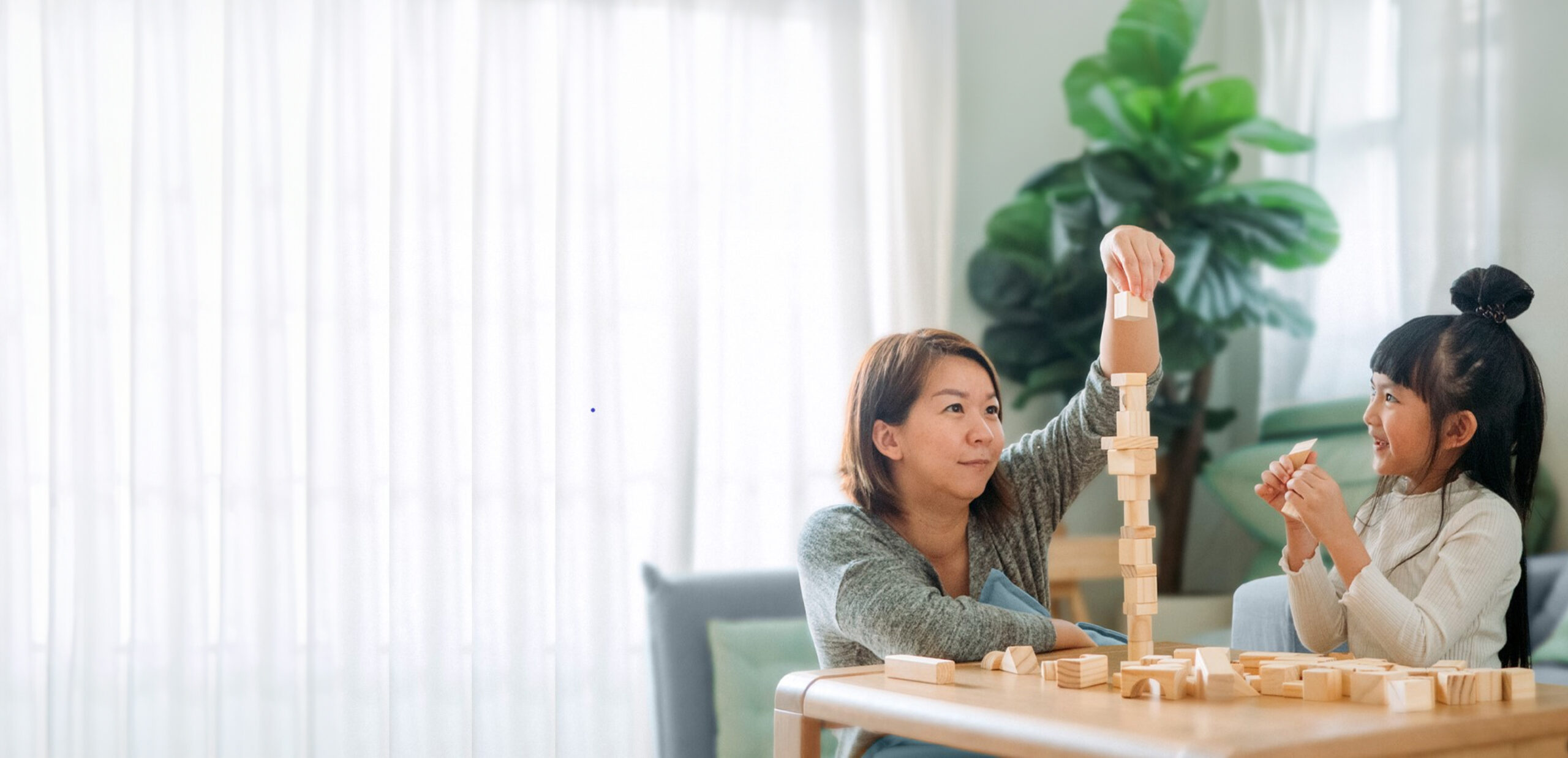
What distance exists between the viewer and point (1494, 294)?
1359 mm

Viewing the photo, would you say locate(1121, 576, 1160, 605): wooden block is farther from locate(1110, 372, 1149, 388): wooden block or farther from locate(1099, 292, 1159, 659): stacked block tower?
locate(1110, 372, 1149, 388): wooden block

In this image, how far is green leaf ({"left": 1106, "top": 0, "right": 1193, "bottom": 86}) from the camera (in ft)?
9.75

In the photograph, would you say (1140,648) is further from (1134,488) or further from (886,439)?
(886,439)

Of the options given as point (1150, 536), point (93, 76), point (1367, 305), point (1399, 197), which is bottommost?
point (1150, 536)

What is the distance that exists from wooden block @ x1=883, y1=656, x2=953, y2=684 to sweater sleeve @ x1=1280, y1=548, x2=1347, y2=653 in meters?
0.43

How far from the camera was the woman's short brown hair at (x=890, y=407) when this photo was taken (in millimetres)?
1508

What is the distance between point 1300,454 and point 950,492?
369mm

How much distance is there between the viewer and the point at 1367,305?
2811 mm

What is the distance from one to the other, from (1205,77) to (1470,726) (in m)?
2.74

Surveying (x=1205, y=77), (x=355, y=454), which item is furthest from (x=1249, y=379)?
(x=355, y=454)

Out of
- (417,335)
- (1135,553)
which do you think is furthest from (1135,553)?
(417,335)

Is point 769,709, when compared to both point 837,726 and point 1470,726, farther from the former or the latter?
point 1470,726

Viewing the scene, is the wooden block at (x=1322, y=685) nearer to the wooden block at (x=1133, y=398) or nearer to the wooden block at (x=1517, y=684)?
the wooden block at (x=1517, y=684)

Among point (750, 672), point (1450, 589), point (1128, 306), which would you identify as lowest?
point (750, 672)
